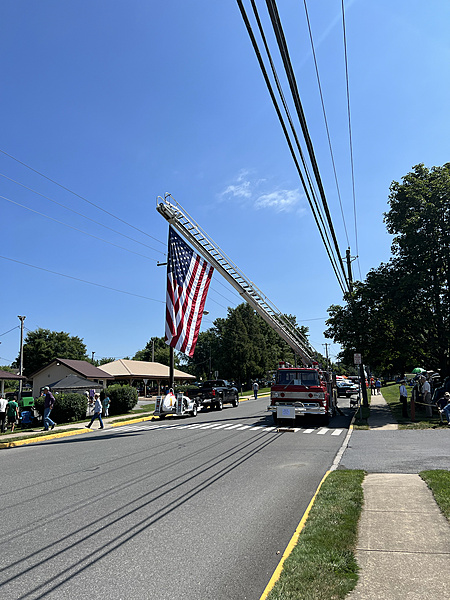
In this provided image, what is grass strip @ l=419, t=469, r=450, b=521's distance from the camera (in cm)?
638

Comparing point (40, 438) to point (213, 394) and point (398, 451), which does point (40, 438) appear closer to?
point (398, 451)

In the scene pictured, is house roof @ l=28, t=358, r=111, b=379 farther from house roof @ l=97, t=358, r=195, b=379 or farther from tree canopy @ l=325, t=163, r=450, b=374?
tree canopy @ l=325, t=163, r=450, b=374

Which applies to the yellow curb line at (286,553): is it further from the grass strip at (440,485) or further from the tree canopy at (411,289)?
the tree canopy at (411,289)

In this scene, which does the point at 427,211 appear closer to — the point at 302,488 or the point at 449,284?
the point at 449,284

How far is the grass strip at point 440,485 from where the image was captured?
638cm

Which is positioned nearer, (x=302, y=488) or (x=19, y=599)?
(x=19, y=599)

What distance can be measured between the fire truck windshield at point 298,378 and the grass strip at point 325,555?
12316 millimetres

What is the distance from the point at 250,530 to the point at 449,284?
79.4ft

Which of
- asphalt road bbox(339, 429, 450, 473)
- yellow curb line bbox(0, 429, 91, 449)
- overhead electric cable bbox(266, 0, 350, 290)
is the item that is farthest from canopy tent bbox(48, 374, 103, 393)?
overhead electric cable bbox(266, 0, 350, 290)

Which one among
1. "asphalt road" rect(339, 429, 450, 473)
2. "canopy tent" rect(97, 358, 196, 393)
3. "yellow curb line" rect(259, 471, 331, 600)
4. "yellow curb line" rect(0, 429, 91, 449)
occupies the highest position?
"canopy tent" rect(97, 358, 196, 393)

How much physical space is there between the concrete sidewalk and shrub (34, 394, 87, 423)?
19299mm

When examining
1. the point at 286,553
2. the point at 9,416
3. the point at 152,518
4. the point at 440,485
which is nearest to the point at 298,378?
the point at 440,485

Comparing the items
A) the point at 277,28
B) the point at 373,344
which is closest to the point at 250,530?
the point at 277,28

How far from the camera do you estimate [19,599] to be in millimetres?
4070
